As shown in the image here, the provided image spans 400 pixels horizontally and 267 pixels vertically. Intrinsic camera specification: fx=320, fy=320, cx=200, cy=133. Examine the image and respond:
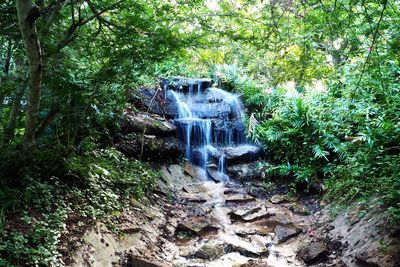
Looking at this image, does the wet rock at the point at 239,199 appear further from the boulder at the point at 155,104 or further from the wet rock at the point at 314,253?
the boulder at the point at 155,104

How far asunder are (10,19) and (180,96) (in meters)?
7.58

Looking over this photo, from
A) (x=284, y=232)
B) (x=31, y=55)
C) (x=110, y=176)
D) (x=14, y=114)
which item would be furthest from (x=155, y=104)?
(x=31, y=55)

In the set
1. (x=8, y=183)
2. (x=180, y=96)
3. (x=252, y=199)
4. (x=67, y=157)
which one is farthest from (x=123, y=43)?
(x=180, y=96)

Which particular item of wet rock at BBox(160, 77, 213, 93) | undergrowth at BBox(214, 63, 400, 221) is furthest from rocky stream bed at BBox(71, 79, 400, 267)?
wet rock at BBox(160, 77, 213, 93)

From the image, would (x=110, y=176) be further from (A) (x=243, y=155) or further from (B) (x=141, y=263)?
(A) (x=243, y=155)

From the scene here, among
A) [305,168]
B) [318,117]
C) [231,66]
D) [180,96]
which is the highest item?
[231,66]

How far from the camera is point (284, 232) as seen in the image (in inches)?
207

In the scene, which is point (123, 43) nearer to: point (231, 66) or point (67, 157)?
point (67, 157)

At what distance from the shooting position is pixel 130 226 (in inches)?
175

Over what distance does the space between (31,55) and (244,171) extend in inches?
253

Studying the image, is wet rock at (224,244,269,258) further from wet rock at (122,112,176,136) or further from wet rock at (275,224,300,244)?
wet rock at (122,112,176,136)

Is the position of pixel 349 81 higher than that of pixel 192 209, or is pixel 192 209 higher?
pixel 349 81

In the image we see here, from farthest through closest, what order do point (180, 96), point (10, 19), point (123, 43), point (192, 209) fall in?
point (180, 96)
point (192, 209)
point (123, 43)
point (10, 19)

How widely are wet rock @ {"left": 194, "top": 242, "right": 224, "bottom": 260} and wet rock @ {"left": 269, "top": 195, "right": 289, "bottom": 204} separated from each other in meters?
2.42
